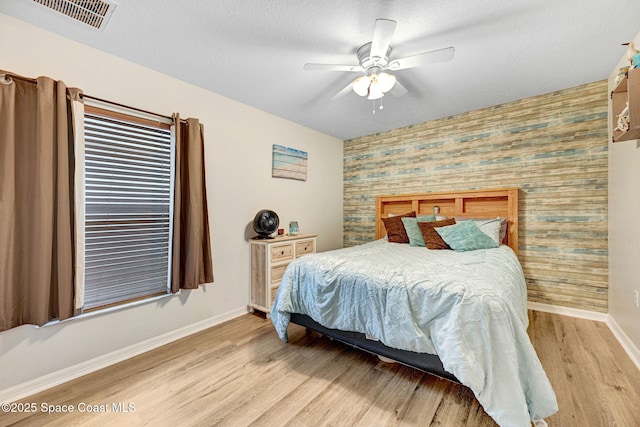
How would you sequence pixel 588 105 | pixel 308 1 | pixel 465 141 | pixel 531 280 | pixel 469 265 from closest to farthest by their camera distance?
pixel 308 1
pixel 469 265
pixel 588 105
pixel 531 280
pixel 465 141

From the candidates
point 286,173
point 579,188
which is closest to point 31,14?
point 286,173

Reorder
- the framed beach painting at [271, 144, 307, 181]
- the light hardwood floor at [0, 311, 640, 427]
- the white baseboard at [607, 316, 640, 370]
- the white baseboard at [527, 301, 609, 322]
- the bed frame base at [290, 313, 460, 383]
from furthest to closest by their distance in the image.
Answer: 1. the framed beach painting at [271, 144, 307, 181]
2. the white baseboard at [527, 301, 609, 322]
3. the white baseboard at [607, 316, 640, 370]
4. the bed frame base at [290, 313, 460, 383]
5. the light hardwood floor at [0, 311, 640, 427]

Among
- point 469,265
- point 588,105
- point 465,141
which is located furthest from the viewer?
point 465,141

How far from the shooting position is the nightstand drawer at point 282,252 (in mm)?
2873

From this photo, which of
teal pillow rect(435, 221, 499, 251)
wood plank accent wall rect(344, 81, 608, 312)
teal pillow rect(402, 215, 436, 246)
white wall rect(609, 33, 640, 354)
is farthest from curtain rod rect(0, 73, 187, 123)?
white wall rect(609, 33, 640, 354)

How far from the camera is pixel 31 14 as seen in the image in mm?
1640

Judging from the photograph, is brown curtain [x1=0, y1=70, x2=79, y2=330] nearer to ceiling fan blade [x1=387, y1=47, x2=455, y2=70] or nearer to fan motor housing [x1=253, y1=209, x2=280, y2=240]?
fan motor housing [x1=253, y1=209, x2=280, y2=240]

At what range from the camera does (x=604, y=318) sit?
258 centimetres

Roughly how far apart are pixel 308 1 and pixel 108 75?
1.67 metres

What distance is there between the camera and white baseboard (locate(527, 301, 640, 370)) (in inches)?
76.6

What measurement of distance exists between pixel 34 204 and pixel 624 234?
434 cm

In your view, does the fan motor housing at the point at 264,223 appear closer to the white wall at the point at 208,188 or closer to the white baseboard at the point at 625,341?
the white wall at the point at 208,188

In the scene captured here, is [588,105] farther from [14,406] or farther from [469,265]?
[14,406]

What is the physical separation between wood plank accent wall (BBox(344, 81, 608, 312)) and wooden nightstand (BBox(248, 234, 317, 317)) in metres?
2.13
